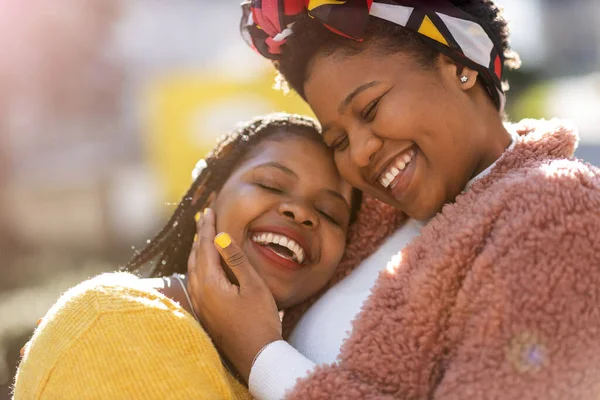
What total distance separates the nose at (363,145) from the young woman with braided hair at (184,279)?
0.70 feet

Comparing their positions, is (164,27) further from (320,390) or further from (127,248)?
(320,390)

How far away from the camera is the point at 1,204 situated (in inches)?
268

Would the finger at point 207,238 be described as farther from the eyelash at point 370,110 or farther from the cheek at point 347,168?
the eyelash at point 370,110

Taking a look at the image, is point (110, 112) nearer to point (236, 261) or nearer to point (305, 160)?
point (305, 160)

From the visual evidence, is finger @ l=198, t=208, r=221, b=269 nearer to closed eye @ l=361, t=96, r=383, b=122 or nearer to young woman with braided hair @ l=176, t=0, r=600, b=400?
young woman with braided hair @ l=176, t=0, r=600, b=400

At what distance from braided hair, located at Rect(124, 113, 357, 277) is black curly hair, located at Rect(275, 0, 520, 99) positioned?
157 millimetres

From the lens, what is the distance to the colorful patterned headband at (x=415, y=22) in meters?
1.92

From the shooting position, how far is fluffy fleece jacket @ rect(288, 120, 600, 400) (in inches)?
55.1

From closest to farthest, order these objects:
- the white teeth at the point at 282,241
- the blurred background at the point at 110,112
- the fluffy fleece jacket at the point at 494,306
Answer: the fluffy fleece jacket at the point at 494,306 < the white teeth at the point at 282,241 < the blurred background at the point at 110,112

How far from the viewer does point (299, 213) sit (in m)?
2.05

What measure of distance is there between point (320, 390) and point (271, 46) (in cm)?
110

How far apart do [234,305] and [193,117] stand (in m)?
6.38

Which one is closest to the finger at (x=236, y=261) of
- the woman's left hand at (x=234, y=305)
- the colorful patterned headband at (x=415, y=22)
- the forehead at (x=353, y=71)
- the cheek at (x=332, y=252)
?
the woman's left hand at (x=234, y=305)

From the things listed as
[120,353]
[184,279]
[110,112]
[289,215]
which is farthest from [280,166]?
[110,112]
